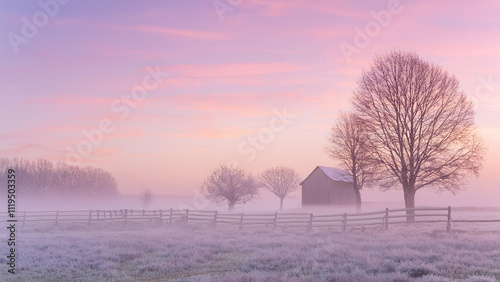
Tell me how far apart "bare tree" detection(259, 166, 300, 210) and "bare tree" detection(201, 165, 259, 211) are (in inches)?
393

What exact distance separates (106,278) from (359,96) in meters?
24.5

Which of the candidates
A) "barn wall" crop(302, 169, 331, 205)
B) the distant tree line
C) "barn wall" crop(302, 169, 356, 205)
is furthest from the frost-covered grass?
the distant tree line

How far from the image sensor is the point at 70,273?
1573cm

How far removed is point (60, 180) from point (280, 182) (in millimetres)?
57293

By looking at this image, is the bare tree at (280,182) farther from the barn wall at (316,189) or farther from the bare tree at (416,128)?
the bare tree at (416,128)

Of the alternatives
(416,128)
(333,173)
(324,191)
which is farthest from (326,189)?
(416,128)

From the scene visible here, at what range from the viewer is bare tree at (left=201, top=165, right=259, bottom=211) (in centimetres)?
6150

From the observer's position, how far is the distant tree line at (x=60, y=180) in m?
94.2

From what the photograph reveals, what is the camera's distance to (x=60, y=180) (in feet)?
344

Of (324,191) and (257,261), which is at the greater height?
(324,191)

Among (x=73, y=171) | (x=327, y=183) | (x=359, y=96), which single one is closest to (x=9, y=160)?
(x=73, y=171)

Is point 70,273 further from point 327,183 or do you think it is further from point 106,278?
point 327,183

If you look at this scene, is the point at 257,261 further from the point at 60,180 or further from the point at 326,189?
the point at 60,180

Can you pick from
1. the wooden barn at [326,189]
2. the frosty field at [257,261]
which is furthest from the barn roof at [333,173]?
the frosty field at [257,261]
